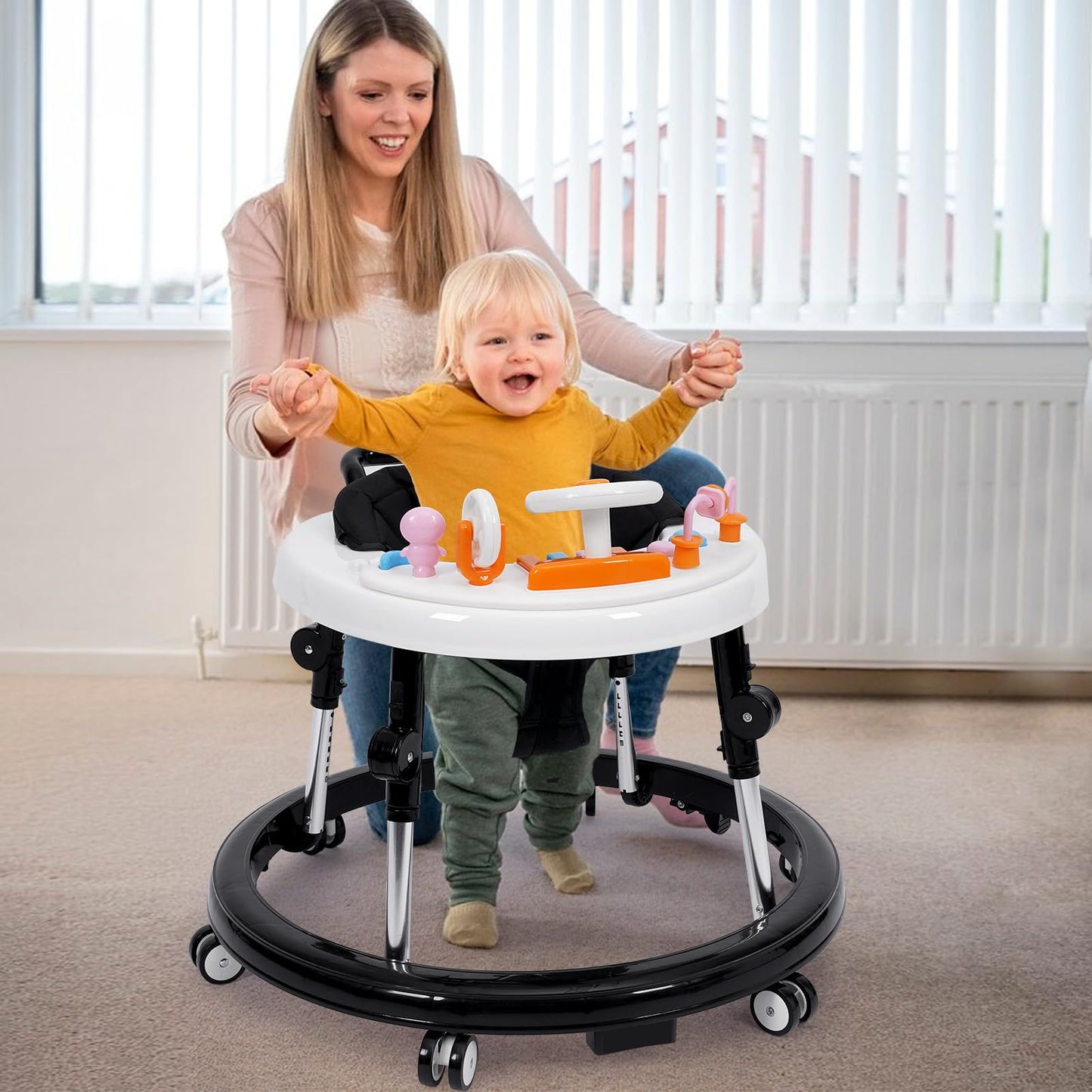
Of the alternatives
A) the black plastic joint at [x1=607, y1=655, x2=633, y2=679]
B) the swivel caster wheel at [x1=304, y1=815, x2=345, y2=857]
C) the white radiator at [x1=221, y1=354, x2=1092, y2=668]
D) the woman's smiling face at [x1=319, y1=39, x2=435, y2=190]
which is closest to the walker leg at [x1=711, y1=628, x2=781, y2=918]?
the black plastic joint at [x1=607, y1=655, x2=633, y2=679]

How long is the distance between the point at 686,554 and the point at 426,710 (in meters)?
0.55

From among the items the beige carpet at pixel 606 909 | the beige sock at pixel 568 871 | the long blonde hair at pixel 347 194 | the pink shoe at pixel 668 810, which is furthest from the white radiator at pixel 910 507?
the beige sock at pixel 568 871

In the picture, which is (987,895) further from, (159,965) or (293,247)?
(293,247)

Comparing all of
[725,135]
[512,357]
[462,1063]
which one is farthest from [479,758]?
[725,135]

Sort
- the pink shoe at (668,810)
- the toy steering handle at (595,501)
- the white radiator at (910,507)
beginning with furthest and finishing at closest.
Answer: the white radiator at (910,507), the pink shoe at (668,810), the toy steering handle at (595,501)

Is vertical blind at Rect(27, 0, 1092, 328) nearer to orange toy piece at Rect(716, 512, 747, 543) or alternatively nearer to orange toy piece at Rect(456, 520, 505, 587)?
orange toy piece at Rect(716, 512, 747, 543)

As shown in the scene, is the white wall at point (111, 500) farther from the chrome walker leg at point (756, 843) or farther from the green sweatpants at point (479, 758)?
the chrome walker leg at point (756, 843)

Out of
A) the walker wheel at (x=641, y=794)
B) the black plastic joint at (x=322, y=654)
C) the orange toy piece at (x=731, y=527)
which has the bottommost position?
the walker wheel at (x=641, y=794)

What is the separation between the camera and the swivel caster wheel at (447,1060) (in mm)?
1072

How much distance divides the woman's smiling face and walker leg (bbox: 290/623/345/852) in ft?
1.97

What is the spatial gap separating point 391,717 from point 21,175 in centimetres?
190

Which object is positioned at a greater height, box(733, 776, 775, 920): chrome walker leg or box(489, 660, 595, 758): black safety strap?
box(489, 660, 595, 758): black safety strap

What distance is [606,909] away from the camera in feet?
4.81

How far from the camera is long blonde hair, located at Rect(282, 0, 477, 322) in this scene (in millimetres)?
1540
